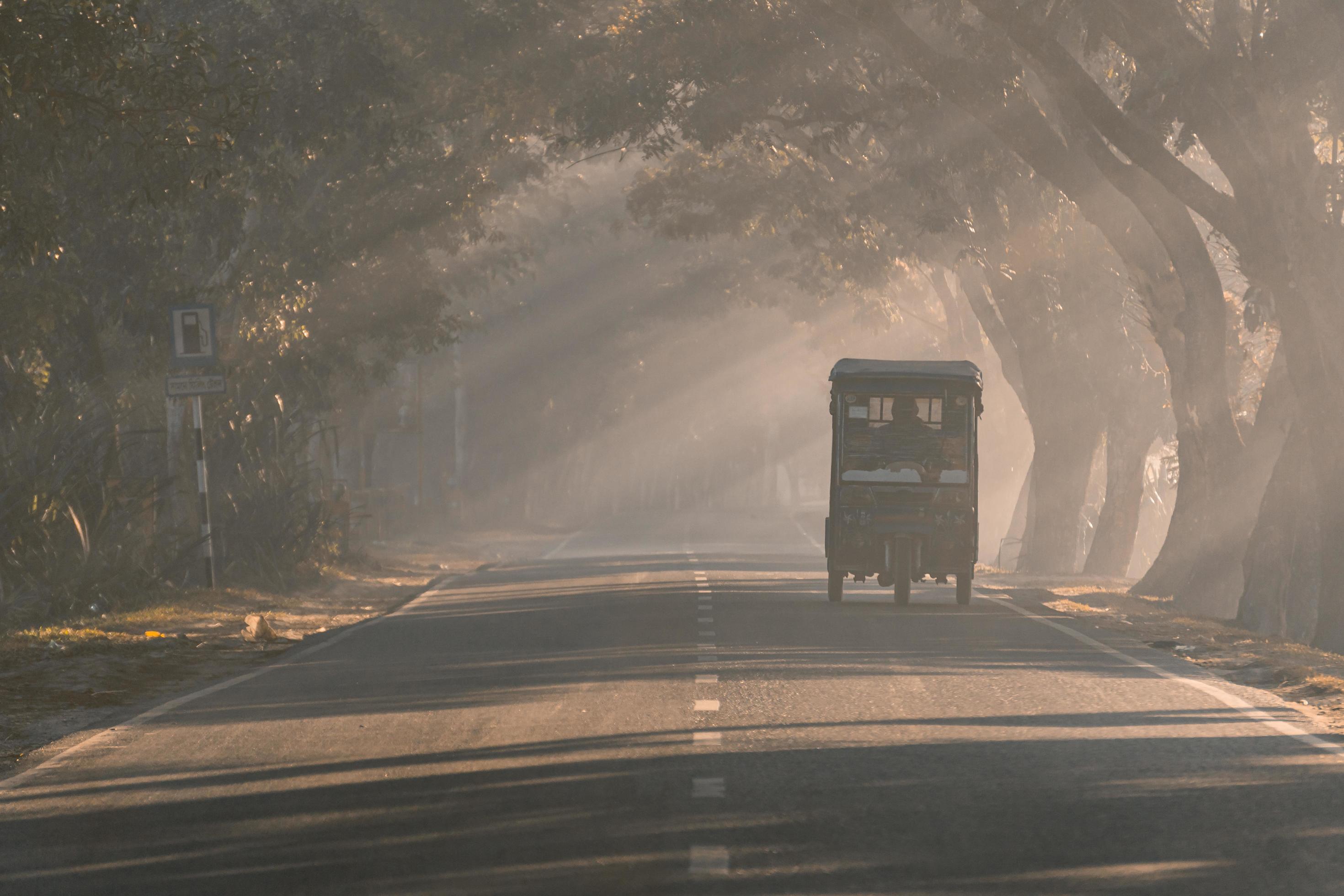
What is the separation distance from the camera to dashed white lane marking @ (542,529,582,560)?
4519 cm

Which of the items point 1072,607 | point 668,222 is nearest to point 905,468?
point 1072,607

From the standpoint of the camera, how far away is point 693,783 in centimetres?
987

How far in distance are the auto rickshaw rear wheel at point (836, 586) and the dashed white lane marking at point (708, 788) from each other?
1404 centimetres

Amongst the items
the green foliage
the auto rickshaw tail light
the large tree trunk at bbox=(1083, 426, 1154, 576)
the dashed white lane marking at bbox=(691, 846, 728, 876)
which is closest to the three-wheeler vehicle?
the auto rickshaw tail light

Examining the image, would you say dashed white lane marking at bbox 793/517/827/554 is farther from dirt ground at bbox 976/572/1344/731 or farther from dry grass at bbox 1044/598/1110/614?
dry grass at bbox 1044/598/1110/614

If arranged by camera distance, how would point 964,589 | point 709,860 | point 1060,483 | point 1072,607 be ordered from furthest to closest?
point 1060,483, point 1072,607, point 964,589, point 709,860

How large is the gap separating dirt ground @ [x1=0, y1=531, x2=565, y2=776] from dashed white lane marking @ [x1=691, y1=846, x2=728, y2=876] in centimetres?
435

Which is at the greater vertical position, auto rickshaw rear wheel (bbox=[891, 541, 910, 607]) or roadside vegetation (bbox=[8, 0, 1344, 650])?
roadside vegetation (bbox=[8, 0, 1344, 650])

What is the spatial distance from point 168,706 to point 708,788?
5.02 meters

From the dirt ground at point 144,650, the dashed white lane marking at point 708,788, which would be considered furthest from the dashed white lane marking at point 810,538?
the dashed white lane marking at point 708,788

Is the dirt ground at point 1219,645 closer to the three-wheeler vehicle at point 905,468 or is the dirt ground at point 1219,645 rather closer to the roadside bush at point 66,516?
the three-wheeler vehicle at point 905,468

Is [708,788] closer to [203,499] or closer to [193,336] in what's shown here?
[193,336]

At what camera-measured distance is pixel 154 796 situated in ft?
31.6

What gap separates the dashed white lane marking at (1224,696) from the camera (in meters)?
11.4
